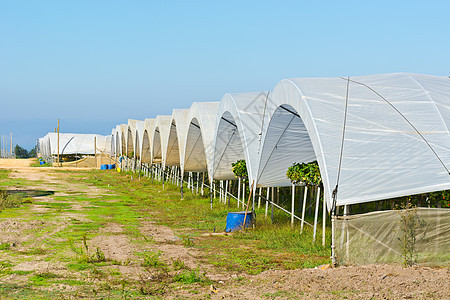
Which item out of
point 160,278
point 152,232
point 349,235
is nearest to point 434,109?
point 349,235

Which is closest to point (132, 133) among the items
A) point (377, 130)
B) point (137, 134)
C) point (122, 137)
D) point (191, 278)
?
point (137, 134)

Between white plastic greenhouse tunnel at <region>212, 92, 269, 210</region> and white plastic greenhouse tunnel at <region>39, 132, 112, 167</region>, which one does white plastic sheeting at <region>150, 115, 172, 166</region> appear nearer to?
white plastic greenhouse tunnel at <region>212, 92, 269, 210</region>

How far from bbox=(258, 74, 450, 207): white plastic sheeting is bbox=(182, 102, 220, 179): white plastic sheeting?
30.8 ft

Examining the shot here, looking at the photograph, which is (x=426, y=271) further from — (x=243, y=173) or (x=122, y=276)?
(x=243, y=173)

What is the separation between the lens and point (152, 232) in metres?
15.4

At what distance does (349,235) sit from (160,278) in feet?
12.8

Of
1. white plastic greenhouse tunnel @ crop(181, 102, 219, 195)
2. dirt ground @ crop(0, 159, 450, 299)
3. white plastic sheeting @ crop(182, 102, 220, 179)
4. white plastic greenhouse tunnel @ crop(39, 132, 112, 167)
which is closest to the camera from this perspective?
dirt ground @ crop(0, 159, 450, 299)

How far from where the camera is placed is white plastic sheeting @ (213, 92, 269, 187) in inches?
687

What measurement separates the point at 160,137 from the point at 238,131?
1666 cm

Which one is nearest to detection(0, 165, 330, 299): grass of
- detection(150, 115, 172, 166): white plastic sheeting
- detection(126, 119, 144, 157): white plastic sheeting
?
detection(150, 115, 172, 166): white plastic sheeting

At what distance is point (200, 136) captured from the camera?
88.9 feet

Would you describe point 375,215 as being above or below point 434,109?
below

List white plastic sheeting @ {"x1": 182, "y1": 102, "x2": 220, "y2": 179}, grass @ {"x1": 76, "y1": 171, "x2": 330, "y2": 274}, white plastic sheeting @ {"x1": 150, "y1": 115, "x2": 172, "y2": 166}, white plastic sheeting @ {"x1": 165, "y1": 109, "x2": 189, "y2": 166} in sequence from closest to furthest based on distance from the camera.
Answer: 1. grass @ {"x1": 76, "y1": 171, "x2": 330, "y2": 274}
2. white plastic sheeting @ {"x1": 182, "y1": 102, "x2": 220, "y2": 179}
3. white plastic sheeting @ {"x1": 165, "y1": 109, "x2": 189, "y2": 166}
4. white plastic sheeting @ {"x1": 150, "y1": 115, "x2": 172, "y2": 166}

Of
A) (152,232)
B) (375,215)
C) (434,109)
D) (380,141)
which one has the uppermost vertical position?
(434,109)
